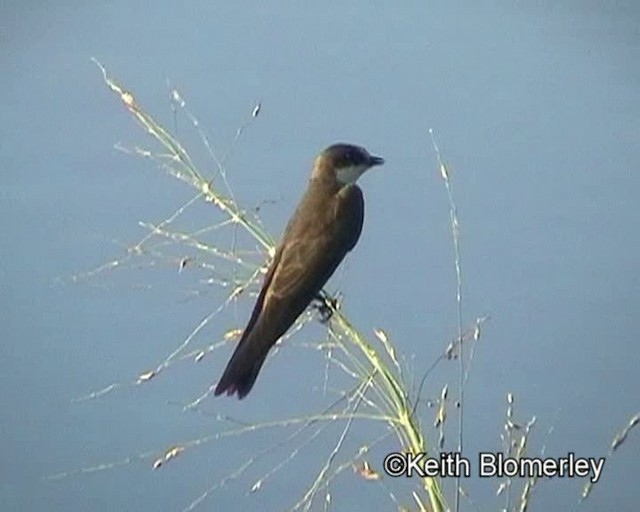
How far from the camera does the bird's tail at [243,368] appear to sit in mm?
1149

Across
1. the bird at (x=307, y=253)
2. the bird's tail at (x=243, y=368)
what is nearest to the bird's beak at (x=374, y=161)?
the bird at (x=307, y=253)

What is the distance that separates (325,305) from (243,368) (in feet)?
0.34

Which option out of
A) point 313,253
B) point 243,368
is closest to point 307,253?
point 313,253

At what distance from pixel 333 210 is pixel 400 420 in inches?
17.0

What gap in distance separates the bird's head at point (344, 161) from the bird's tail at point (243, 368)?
0.83 ft

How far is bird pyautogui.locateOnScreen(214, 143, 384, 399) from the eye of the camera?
3.80 feet

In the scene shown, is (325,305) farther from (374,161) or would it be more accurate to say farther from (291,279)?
(374,161)

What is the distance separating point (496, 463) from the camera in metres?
1.15

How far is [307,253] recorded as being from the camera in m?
1.23

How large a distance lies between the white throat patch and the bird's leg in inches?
5.7

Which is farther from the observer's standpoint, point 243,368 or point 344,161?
point 344,161

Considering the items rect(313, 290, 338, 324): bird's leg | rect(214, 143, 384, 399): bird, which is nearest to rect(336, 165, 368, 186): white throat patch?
rect(214, 143, 384, 399): bird
